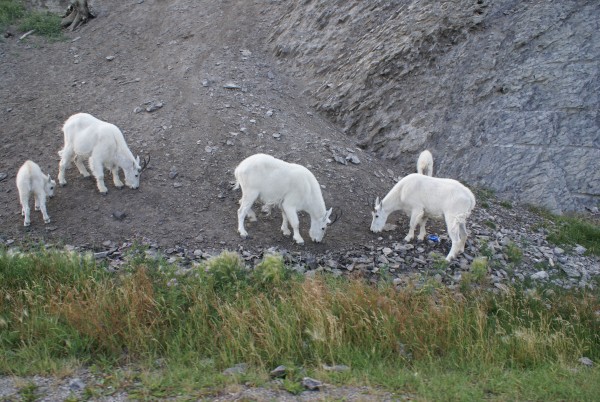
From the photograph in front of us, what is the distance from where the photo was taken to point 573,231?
13.1 metres

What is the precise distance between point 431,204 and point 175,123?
6473 millimetres

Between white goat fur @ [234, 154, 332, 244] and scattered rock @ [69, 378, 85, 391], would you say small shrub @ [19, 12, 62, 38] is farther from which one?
scattered rock @ [69, 378, 85, 391]

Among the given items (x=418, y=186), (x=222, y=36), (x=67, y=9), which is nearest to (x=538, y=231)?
(x=418, y=186)

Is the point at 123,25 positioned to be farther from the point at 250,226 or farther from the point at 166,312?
the point at 166,312

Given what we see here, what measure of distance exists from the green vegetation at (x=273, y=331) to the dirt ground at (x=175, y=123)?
177cm

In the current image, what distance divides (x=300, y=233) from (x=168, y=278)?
3.26 metres

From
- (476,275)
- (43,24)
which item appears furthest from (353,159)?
(43,24)

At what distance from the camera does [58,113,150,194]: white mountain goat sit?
12.1 m

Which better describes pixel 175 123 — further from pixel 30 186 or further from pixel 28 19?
pixel 28 19

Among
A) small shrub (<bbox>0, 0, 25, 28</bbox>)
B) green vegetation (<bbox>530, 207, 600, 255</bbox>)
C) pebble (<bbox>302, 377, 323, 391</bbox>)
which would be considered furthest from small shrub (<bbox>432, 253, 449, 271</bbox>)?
small shrub (<bbox>0, 0, 25, 28</bbox>)

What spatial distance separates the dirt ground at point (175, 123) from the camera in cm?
→ 1148

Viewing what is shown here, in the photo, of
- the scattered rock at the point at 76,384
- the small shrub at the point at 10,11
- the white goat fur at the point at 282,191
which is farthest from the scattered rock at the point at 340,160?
the small shrub at the point at 10,11

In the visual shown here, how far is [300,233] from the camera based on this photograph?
11758 mm

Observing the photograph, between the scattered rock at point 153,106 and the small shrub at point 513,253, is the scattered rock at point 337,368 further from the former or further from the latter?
the scattered rock at point 153,106
